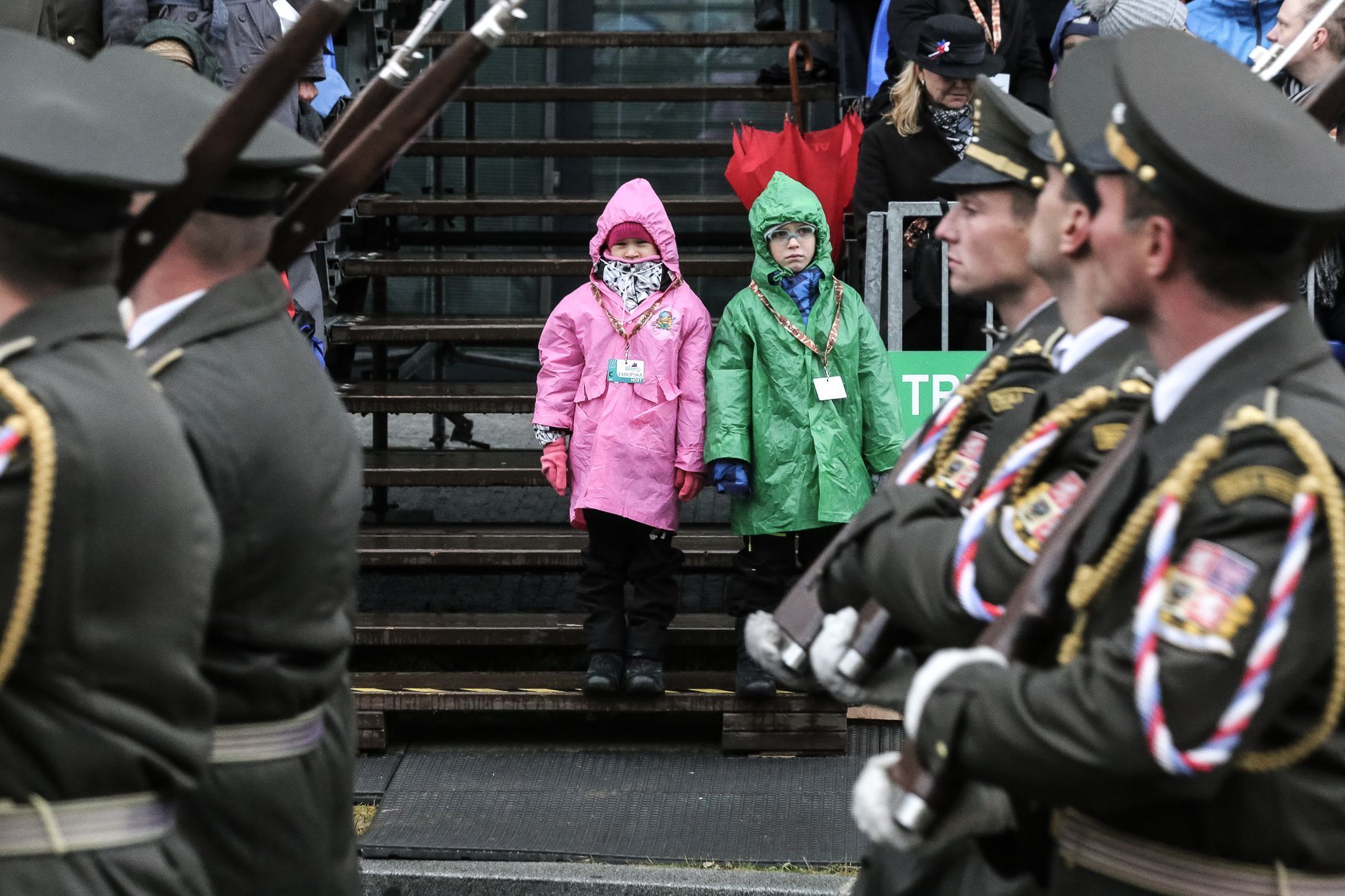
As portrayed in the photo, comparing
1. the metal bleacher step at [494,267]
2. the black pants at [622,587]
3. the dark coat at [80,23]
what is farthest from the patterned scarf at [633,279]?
the dark coat at [80,23]

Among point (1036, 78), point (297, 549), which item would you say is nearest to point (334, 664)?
point (297, 549)

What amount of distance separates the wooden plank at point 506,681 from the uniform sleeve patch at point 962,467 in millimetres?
3658

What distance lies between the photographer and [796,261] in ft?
23.0

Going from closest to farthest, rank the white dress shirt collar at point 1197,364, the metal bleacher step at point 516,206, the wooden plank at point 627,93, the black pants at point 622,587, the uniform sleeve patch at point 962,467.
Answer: the white dress shirt collar at point 1197,364
the uniform sleeve patch at point 962,467
the black pants at point 622,587
the metal bleacher step at point 516,206
the wooden plank at point 627,93

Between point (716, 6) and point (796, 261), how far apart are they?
526 cm

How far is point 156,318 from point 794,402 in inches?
156

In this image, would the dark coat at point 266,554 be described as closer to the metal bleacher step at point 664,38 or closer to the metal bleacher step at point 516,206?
the metal bleacher step at point 516,206

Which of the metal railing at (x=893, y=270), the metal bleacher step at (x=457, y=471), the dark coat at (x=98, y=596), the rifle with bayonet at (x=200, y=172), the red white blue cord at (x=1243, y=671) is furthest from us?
the metal bleacher step at (x=457, y=471)

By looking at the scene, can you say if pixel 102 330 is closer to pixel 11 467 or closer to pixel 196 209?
pixel 11 467

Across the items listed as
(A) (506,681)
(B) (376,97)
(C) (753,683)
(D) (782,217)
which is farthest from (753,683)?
(B) (376,97)

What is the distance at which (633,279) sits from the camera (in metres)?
7.05

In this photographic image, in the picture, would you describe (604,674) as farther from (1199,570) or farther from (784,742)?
(1199,570)

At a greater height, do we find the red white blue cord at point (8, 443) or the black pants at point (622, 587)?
the red white blue cord at point (8, 443)

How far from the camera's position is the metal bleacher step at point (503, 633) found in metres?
7.34
